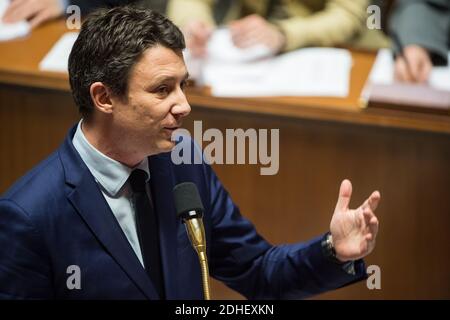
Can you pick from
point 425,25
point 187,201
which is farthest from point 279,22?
point 187,201

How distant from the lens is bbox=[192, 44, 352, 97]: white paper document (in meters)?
1.94

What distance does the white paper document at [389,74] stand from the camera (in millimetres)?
1944

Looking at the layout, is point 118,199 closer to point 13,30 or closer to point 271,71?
point 271,71

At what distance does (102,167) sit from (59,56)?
34.2 inches

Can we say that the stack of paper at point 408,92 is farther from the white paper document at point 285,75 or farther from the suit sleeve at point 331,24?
the suit sleeve at point 331,24

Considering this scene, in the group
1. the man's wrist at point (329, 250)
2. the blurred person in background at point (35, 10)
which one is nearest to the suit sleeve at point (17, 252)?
the man's wrist at point (329, 250)

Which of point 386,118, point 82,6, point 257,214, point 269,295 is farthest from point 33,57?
point 269,295

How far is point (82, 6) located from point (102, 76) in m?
0.98

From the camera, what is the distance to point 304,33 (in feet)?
7.04

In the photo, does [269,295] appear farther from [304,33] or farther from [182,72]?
[304,33]

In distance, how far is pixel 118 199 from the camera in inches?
50.6

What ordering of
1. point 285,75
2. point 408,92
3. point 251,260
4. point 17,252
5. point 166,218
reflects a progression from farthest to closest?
point 285,75 < point 408,92 < point 251,260 < point 166,218 < point 17,252

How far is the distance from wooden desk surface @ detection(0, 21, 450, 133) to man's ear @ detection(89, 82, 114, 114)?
73 cm

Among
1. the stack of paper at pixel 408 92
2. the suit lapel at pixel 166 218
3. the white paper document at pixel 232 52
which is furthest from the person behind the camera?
the white paper document at pixel 232 52
